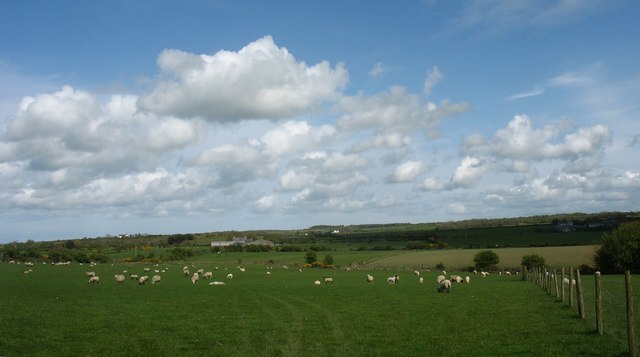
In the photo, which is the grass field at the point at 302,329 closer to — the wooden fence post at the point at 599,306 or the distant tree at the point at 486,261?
the wooden fence post at the point at 599,306

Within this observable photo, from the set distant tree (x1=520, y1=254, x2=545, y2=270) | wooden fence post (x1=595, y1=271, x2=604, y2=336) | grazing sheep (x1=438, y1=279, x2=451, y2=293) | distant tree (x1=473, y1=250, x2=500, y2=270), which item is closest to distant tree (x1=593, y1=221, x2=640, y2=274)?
distant tree (x1=520, y1=254, x2=545, y2=270)

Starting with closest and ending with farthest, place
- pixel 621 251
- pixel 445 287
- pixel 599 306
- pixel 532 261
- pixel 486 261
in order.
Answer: pixel 599 306, pixel 445 287, pixel 621 251, pixel 532 261, pixel 486 261

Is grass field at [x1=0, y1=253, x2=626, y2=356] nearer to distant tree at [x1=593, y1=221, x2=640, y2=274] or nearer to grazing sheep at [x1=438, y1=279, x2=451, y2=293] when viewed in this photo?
grazing sheep at [x1=438, y1=279, x2=451, y2=293]

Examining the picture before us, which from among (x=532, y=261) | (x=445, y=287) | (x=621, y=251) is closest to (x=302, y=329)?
(x=445, y=287)

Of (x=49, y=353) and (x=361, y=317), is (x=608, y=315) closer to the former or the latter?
(x=361, y=317)

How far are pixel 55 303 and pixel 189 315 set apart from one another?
441 inches

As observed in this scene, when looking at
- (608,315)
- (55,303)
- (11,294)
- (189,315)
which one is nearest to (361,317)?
(189,315)

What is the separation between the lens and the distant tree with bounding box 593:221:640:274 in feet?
221

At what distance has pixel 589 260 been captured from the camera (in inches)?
3233

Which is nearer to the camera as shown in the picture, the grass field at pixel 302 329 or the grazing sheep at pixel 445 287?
the grass field at pixel 302 329

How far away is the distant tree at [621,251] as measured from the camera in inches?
2657

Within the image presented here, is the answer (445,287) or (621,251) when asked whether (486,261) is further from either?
(445,287)

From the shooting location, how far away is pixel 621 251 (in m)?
68.1

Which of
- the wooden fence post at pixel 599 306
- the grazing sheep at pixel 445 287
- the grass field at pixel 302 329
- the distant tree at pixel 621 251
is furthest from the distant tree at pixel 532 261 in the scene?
the wooden fence post at pixel 599 306
